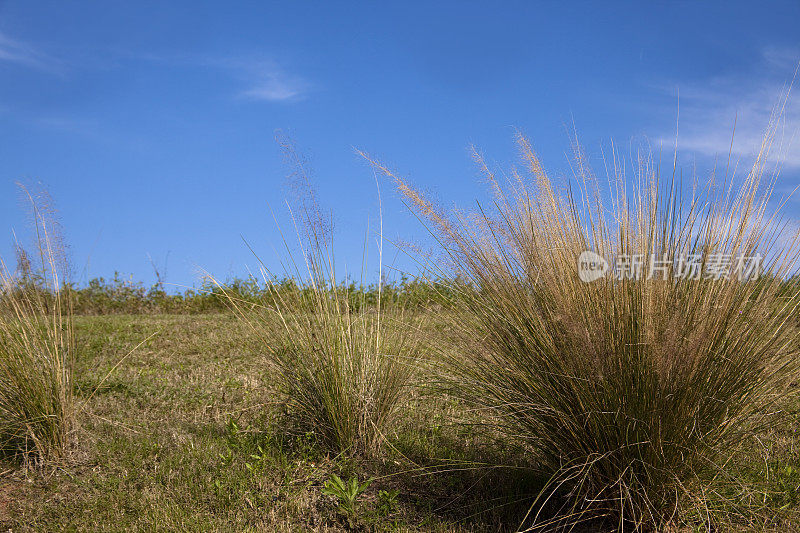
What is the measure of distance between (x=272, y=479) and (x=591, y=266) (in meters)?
2.07

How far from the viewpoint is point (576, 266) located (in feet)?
9.14

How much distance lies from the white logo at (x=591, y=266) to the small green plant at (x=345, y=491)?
1.47 m

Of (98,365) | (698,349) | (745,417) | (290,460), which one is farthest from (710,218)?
(98,365)

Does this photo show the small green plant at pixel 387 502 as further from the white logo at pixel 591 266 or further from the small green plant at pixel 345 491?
the white logo at pixel 591 266

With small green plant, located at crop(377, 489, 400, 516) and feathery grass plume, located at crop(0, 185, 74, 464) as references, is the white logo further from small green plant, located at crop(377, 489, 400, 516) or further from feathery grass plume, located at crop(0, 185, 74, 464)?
feathery grass plume, located at crop(0, 185, 74, 464)

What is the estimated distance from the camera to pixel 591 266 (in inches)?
110

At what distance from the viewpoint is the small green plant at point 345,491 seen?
3.06 meters

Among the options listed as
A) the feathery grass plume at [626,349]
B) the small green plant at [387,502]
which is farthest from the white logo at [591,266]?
the small green plant at [387,502]

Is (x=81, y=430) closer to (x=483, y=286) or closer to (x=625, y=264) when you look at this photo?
(x=483, y=286)

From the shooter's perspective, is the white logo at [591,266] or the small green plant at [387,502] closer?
the white logo at [591,266]

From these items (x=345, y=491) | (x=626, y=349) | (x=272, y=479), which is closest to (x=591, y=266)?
(x=626, y=349)

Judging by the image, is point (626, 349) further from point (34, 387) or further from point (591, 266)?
point (34, 387)

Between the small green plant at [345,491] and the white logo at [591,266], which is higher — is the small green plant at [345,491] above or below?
below

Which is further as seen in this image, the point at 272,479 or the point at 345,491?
the point at 272,479
